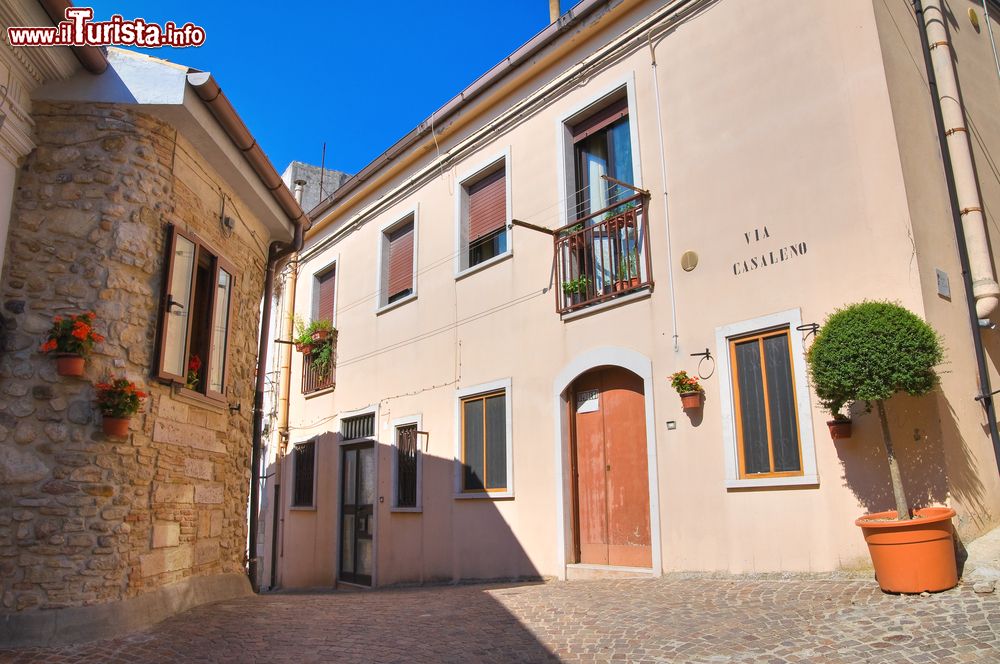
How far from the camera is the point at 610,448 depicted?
8.95 metres

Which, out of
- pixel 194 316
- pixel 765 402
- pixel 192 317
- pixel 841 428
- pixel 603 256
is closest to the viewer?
pixel 841 428

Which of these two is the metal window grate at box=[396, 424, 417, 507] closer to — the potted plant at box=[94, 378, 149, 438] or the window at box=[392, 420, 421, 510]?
the window at box=[392, 420, 421, 510]

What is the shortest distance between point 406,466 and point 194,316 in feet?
16.7

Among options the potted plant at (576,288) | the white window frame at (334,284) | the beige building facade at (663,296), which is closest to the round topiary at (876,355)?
the beige building facade at (663,296)

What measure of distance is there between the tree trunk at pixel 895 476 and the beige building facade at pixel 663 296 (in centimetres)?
56

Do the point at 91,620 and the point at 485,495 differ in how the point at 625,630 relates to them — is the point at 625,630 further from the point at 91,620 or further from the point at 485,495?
the point at 485,495

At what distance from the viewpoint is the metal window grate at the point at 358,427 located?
13.3 metres

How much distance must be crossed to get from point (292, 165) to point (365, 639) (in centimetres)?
1560

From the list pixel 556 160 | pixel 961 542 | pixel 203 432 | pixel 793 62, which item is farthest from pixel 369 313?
pixel 961 542

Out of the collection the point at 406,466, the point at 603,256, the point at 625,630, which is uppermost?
the point at 603,256

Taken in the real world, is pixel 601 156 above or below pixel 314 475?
above

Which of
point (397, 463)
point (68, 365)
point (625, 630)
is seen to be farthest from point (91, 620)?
point (397, 463)

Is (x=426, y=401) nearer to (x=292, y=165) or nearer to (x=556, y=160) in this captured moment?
(x=556, y=160)

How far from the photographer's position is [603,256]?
9.33 metres
